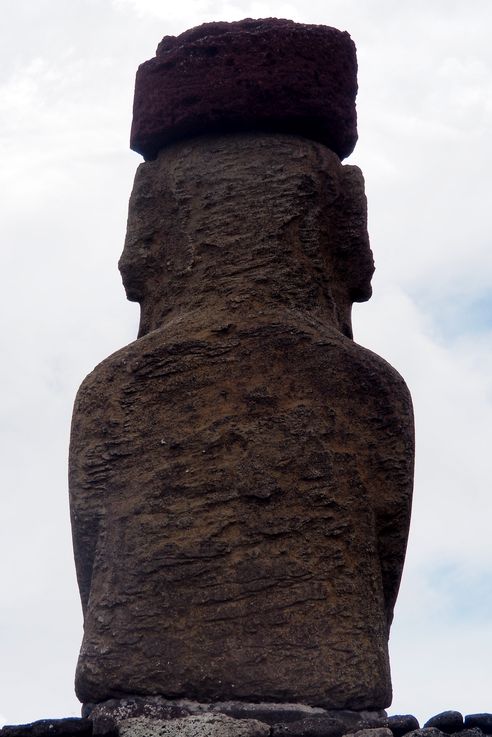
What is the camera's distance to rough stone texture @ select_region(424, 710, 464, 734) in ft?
18.6

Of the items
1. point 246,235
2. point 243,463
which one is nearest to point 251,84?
point 246,235

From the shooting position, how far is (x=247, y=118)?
20.6 feet

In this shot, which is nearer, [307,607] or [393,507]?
[307,607]

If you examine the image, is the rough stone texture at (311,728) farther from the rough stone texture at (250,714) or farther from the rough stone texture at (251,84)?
the rough stone texture at (251,84)

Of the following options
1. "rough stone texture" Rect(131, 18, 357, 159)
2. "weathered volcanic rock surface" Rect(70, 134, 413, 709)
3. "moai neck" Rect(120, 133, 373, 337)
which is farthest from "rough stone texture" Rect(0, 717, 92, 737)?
"rough stone texture" Rect(131, 18, 357, 159)

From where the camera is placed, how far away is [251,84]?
6258mm

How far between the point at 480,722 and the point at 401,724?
45 centimetres

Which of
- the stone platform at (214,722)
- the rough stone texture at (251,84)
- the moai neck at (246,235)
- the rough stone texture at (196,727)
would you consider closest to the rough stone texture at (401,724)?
the stone platform at (214,722)

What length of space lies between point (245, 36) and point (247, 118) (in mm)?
393

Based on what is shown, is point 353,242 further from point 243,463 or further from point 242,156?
point 243,463

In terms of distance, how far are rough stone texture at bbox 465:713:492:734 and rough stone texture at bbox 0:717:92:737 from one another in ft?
5.16

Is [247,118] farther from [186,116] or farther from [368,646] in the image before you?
[368,646]

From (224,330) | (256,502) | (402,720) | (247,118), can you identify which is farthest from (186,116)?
(402,720)

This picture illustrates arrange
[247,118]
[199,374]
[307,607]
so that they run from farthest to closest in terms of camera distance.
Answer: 1. [247,118]
2. [199,374]
3. [307,607]
